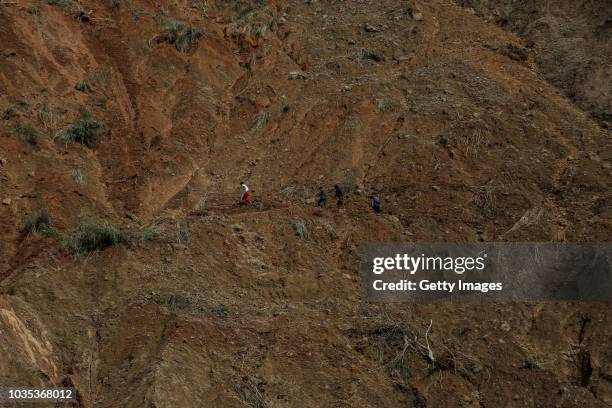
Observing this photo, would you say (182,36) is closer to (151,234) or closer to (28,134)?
(28,134)

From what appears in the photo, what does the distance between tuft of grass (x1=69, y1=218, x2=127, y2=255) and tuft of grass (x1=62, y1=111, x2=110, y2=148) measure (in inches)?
120

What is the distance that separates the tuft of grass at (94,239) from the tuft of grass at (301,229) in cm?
282

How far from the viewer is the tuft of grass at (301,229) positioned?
13.1 m

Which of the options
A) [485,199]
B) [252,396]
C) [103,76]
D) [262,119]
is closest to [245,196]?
[262,119]

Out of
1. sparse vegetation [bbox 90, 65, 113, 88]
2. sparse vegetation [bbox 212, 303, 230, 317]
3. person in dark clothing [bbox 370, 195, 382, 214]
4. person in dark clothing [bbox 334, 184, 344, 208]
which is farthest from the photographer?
sparse vegetation [bbox 90, 65, 113, 88]

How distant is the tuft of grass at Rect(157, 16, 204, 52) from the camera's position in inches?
683

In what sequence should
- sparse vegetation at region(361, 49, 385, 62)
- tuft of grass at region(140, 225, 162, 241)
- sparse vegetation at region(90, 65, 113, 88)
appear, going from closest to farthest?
tuft of grass at region(140, 225, 162, 241)
sparse vegetation at region(90, 65, 113, 88)
sparse vegetation at region(361, 49, 385, 62)

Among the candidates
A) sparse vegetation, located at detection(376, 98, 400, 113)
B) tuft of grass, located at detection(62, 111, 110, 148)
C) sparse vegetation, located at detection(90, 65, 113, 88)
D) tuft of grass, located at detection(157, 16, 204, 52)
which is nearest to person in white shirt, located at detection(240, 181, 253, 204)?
tuft of grass, located at detection(62, 111, 110, 148)

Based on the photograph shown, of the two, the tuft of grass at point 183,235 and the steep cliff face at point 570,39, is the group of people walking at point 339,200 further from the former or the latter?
the steep cliff face at point 570,39

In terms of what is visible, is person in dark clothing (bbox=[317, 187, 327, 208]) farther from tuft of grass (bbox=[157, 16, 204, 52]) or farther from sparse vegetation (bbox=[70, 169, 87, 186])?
tuft of grass (bbox=[157, 16, 204, 52])

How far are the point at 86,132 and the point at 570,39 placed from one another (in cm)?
1068

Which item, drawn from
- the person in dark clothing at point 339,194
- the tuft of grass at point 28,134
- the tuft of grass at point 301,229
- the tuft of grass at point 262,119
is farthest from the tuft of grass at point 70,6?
the tuft of grass at point 301,229

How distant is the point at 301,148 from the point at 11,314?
6.35 metres

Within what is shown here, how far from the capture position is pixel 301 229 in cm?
1315
